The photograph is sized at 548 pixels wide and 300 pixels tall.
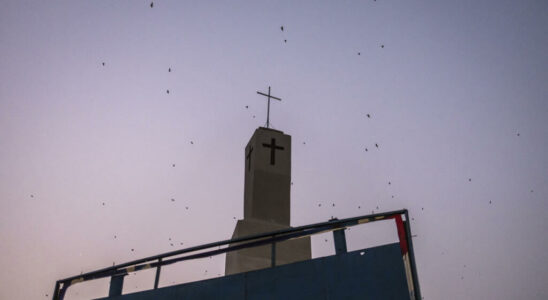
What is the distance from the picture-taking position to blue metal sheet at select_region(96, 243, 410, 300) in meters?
4.72

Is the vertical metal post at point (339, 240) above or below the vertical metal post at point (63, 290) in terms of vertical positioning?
above

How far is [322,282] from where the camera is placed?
16.3 ft

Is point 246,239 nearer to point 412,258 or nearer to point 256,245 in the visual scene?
point 256,245

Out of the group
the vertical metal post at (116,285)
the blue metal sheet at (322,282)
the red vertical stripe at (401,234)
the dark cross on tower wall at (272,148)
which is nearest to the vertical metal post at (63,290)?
the vertical metal post at (116,285)

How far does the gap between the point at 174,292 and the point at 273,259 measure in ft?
4.78

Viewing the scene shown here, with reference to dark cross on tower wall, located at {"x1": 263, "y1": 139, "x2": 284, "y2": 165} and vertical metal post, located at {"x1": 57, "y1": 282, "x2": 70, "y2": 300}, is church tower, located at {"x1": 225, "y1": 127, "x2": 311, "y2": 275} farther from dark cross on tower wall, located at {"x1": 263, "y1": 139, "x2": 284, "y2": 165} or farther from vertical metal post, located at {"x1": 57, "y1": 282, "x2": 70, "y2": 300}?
vertical metal post, located at {"x1": 57, "y1": 282, "x2": 70, "y2": 300}

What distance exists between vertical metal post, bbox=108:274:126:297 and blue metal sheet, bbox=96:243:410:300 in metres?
0.64

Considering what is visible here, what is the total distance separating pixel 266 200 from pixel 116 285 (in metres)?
7.93

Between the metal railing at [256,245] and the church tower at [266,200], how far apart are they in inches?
203

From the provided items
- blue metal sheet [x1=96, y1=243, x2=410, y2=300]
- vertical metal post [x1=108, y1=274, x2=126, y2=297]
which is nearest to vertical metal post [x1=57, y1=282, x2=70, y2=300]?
vertical metal post [x1=108, y1=274, x2=126, y2=297]

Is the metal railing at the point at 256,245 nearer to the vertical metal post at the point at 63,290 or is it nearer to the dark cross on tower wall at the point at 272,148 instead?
the vertical metal post at the point at 63,290

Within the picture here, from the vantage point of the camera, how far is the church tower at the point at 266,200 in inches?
427

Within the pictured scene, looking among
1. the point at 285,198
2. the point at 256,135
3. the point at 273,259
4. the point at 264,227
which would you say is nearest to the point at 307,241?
the point at 264,227

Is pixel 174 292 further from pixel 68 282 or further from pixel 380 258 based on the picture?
pixel 380 258
